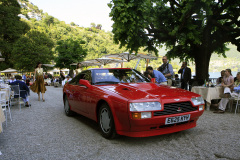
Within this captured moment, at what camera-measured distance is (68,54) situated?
3078 cm

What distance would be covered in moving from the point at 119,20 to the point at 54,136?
23.1 feet

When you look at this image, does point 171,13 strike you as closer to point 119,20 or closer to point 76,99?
point 119,20

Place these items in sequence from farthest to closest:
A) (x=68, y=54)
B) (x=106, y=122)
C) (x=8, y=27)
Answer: (x=8, y=27), (x=68, y=54), (x=106, y=122)

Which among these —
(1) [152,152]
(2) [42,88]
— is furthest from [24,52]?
(1) [152,152]

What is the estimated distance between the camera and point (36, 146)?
347 centimetres

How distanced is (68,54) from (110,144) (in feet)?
95.2

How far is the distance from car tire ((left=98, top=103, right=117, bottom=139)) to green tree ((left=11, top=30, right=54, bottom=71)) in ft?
122

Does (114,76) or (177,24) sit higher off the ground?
(177,24)

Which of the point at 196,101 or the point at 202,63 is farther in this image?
the point at 202,63

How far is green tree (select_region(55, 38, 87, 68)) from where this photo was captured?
31022 mm

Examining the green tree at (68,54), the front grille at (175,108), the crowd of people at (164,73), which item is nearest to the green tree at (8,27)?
the green tree at (68,54)

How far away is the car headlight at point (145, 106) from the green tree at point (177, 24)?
688 centimetres

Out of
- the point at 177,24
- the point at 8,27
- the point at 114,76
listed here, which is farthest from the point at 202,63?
the point at 8,27

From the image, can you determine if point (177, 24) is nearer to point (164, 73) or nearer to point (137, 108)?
point (164, 73)
